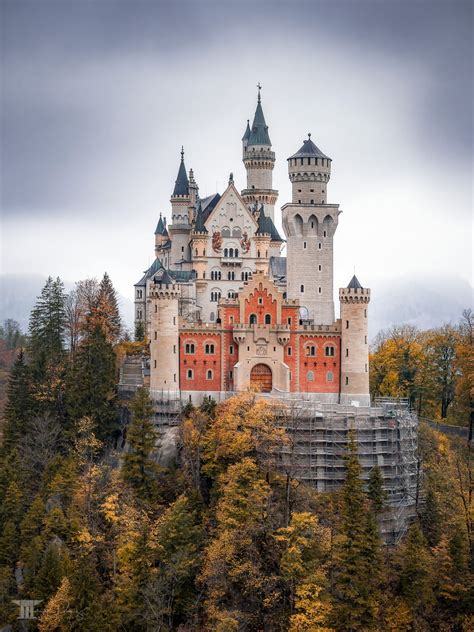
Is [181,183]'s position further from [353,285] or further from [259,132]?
[353,285]

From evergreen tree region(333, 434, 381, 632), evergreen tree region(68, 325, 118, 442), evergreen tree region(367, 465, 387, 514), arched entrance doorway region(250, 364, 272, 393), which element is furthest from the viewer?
arched entrance doorway region(250, 364, 272, 393)

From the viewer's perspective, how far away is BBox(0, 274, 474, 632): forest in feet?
183

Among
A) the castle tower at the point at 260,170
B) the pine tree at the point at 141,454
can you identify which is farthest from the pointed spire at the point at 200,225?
the pine tree at the point at 141,454

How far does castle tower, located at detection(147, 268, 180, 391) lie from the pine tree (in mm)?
6244

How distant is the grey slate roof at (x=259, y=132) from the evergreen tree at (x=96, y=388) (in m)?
36.2

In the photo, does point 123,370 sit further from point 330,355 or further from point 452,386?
point 452,386

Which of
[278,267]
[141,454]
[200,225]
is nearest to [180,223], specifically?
[200,225]

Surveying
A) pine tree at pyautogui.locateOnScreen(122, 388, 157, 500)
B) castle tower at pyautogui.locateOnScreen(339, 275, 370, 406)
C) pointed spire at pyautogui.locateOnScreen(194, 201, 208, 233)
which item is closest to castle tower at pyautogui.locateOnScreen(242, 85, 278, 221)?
pointed spire at pyautogui.locateOnScreen(194, 201, 208, 233)

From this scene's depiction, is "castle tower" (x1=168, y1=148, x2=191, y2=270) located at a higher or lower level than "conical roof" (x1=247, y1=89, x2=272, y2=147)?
lower

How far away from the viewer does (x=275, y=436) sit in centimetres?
6438

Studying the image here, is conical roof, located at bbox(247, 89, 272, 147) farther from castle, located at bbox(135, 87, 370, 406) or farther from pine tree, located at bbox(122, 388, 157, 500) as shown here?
pine tree, located at bbox(122, 388, 157, 500)

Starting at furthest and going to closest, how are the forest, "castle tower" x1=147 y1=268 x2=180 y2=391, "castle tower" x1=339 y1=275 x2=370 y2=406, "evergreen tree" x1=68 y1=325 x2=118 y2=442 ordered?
1. "castle tower" x1=339 y1=275 x2=370 y2=406
2. "evergreen tree" x1=68 y1=325 x2=118 y2=442
3. "castle tower" x1=147 y1=268 x2=180 y2=391
4. the forest

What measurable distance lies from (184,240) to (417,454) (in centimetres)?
3962

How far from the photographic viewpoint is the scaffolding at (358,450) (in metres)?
66.1
